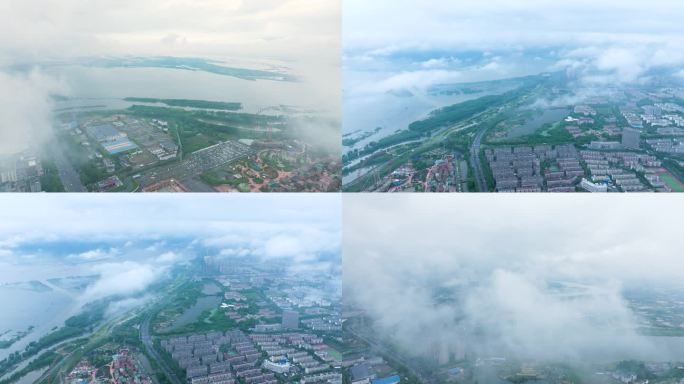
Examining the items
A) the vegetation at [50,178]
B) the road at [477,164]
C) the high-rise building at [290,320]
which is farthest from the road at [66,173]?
the road at [477,164]

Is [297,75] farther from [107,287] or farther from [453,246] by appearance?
[107,287]

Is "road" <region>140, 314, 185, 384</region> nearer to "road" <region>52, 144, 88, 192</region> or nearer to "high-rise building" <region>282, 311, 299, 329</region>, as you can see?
"high-rise building" <region>282, 311, 299, 329</region>

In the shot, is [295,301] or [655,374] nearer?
[655,374]

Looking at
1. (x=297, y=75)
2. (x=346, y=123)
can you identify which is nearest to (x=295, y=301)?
(x=346, y=123)

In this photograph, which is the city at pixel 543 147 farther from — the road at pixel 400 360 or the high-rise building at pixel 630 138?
the road at pixel 400 360

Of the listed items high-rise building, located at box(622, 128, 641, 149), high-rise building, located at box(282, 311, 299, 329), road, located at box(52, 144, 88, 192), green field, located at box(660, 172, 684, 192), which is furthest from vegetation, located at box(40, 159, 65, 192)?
green field, located at box(660, 172, 684, 192)

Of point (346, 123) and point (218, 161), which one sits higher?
point (346, 123)

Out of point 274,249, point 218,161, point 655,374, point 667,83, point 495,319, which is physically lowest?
point 655,374
